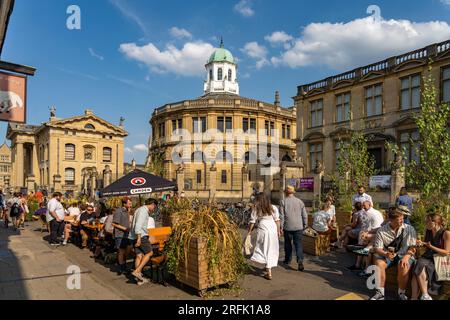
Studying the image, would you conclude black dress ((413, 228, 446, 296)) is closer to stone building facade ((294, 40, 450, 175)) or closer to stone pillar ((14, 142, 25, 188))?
stone building facade ((294, 40, 450, 175))

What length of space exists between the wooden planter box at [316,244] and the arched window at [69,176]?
50.1 m

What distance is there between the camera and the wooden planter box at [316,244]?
863 centimetres

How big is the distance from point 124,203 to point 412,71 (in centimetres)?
2195

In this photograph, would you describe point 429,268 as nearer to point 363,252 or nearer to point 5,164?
point 363,252

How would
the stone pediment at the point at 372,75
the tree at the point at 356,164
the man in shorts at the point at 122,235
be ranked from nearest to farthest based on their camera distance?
1. the man in shorts at the point at 122,235
2. the tree at the point at 356,164
3. the stone pediment at the point at 372,75

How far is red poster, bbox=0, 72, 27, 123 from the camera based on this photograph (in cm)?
675

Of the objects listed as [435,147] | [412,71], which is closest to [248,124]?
[412,71]

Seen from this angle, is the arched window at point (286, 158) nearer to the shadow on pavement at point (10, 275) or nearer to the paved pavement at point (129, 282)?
the paved pavement at point (129, 282)

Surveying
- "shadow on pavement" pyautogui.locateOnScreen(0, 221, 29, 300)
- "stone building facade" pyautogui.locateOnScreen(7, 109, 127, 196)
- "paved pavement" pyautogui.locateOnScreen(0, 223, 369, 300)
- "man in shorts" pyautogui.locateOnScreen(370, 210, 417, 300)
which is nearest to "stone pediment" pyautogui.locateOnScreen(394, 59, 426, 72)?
"paved pavement" pyautogui.locateOnScreen(0, 223, 369, 300)

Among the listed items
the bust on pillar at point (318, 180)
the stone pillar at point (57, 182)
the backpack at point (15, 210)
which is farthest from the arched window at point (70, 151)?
the bust on pillar at point (318, 180)

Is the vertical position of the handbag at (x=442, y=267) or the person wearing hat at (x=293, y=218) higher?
the person wearing hat at (x=293, y=218)

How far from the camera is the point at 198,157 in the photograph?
43.5 meters

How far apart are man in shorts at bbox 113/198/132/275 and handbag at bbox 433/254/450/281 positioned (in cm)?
599

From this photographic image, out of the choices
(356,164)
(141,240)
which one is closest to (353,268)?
(141,240)
